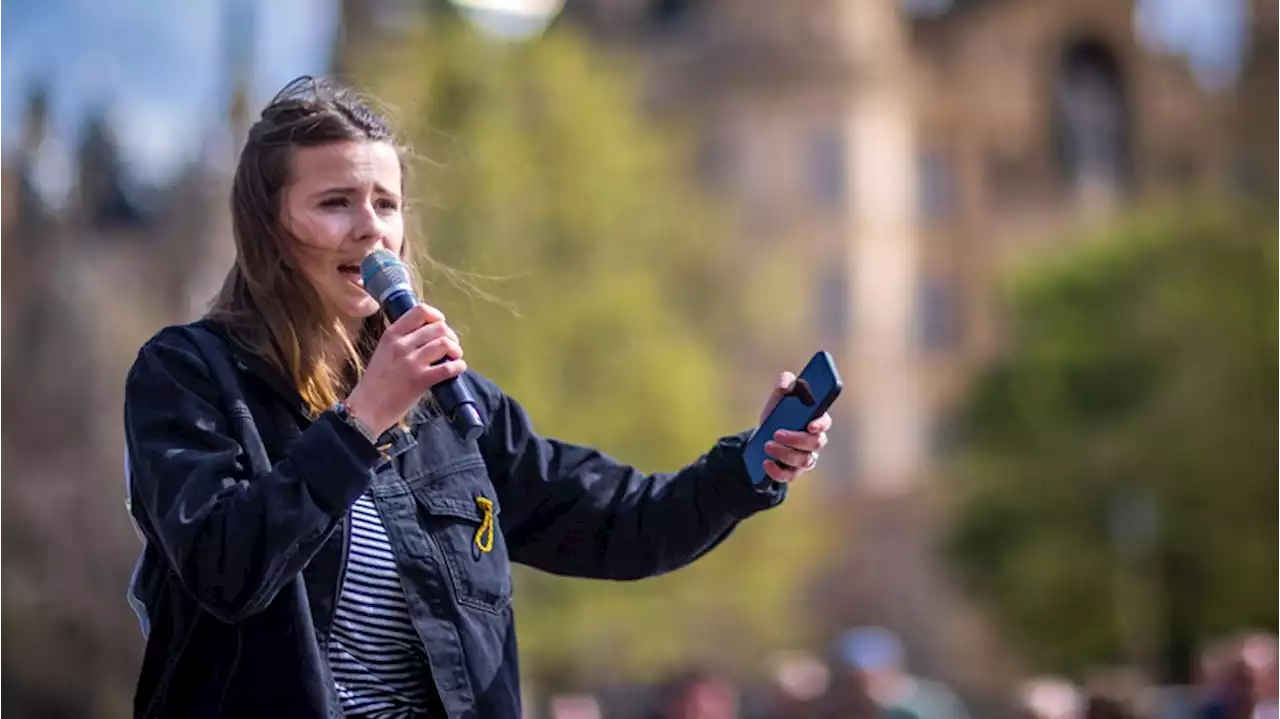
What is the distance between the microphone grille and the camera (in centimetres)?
291

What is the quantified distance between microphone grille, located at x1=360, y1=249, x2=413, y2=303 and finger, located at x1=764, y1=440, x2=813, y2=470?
24.6 inches

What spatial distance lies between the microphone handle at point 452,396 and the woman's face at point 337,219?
0.72 feet

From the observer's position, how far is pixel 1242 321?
35406mm

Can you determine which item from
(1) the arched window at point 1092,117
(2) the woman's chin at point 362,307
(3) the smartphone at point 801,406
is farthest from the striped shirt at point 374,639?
(1) the arched window at point 1092,117

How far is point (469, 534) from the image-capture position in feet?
10.2

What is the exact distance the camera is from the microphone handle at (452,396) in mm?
2812

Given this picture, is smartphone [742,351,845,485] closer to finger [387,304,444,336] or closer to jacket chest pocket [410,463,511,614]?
jacket chest pocket [410,463,511,614]

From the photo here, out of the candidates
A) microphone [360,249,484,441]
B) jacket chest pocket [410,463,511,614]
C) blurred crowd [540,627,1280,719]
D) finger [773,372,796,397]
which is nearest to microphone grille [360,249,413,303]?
microphone [360,249,484,441]

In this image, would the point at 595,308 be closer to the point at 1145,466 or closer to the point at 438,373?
the point at 1145,466

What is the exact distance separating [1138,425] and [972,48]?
2631 cm

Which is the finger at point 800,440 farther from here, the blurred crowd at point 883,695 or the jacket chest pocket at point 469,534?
the blurred crowd at point 883,695

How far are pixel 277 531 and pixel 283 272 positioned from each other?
1.76 ft

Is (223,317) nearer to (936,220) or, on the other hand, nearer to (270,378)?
(270,378)

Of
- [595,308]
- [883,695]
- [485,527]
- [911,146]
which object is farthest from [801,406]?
[911,146]
